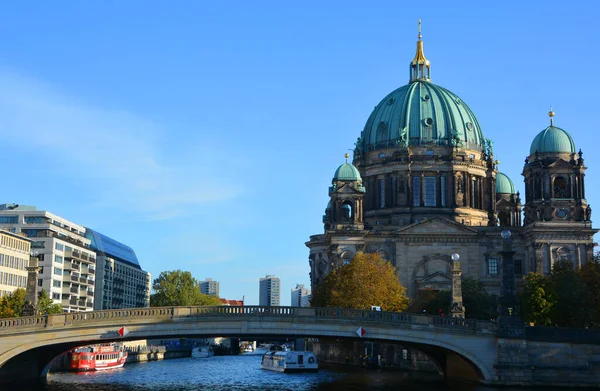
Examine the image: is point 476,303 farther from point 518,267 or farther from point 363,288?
point 518,267

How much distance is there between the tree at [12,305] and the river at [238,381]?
862cm

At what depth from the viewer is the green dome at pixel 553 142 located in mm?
138625

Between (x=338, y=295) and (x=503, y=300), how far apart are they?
41.2 metres

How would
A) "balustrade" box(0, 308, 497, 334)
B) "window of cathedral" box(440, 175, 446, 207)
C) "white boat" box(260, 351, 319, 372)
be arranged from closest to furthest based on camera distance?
"balustrade" box(0, 308, 497, 334) < "white boat" box(260, 351, 319, 372) < "window of cathedral" box(440, 175, 446, 207)

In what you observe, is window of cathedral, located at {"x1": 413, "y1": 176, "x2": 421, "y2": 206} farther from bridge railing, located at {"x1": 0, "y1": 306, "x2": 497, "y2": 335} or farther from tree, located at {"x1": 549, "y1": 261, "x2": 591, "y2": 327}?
bridge railing, located at {"x1": 0, "y1": 306, "x2": 497, "y2": 335}

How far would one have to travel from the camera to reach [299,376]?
358 feet

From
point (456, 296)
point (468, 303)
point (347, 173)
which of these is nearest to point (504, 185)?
point (347, 173)

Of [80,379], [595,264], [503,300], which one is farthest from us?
[595,264]

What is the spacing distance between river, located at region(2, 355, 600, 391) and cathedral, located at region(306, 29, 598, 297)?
3088cm

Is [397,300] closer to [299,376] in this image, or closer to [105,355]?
[299,376]

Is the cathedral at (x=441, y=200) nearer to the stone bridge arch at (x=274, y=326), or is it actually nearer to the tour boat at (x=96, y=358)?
the tour boat at (x=96, y=358)

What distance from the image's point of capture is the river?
84019 millimetres

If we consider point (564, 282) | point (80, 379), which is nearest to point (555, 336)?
point (564, 282)

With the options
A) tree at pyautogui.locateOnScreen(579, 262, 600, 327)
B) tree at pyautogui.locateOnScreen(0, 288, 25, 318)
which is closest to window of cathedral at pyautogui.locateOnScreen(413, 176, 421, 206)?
tree at pyautogui.locateOnScreen(579, 262, 600, 327)
